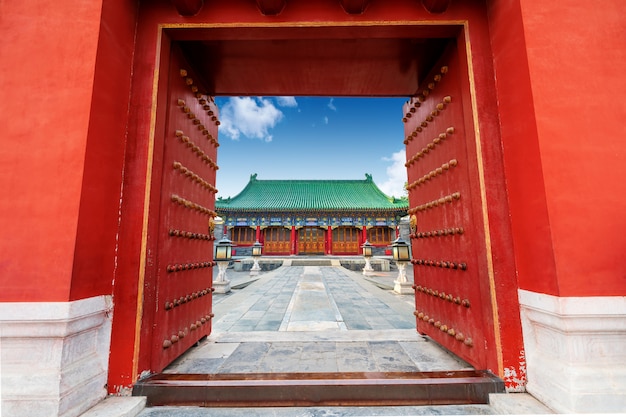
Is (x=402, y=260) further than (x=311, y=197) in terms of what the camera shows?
No

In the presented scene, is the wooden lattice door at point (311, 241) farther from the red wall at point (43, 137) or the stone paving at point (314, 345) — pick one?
the red wall at point (43, 137)


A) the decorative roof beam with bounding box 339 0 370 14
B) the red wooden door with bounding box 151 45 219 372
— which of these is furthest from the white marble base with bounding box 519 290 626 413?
the red wooden door with bounding box 151 45 219 372

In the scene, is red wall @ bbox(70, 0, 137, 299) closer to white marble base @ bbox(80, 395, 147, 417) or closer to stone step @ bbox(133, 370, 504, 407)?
white marble base @ bbox(80, 395, 147, 417)

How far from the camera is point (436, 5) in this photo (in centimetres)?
238

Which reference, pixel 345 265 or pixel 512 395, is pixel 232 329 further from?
pixel 345 265

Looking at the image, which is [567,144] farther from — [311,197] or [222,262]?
[311,197]

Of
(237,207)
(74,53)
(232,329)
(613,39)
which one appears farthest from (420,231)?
(237,207)

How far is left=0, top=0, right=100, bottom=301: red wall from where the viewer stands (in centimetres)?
170

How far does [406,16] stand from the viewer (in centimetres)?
244

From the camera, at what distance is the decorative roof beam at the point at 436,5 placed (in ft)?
7.73

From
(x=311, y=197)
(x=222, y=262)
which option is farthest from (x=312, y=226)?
(x=222, y=262)

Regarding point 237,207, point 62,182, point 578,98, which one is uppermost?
point 237,207

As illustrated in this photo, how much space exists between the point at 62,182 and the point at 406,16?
9.63ft

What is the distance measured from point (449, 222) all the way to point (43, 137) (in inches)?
130
